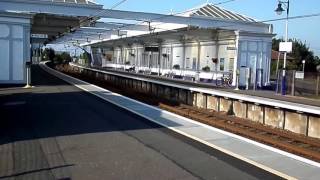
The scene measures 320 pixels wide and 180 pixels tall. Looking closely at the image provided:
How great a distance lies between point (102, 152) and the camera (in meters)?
10.4

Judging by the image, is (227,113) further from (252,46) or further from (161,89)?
(252,46)

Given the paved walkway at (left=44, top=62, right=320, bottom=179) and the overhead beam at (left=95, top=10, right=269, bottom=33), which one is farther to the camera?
the overhead beam at (left=95, top=10, right=269, bottom=33)

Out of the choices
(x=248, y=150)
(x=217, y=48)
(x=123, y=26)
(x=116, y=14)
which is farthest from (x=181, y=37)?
(x=248, y=150)

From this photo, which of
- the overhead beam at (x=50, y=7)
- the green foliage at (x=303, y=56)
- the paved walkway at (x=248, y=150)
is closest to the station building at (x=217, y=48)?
the overhead beam at (x=50, y=7)

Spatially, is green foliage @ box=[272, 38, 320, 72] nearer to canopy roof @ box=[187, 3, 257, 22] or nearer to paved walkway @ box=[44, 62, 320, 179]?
canopy roof @ box=[187, 3, 257, 22]

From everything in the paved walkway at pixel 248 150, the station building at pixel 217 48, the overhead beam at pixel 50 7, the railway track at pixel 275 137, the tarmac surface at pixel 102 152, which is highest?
the overhead beam at pixel 50 7

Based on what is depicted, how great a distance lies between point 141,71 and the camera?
2864 inches

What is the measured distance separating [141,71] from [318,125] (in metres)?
56.6

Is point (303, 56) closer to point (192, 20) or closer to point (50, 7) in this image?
point (192, 20)

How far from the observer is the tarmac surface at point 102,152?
8.60 metres

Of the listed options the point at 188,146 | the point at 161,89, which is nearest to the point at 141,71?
the point at 161,89

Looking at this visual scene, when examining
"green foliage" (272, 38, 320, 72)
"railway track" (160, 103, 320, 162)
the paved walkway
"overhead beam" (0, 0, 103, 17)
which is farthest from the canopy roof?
"green foliage" (272, 38, 320, 72)

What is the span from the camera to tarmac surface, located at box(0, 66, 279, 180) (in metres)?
8.60

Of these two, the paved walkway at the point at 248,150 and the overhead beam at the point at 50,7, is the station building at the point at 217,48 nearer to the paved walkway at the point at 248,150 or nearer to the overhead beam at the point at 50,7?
the overhead beam at the point at 50,7
